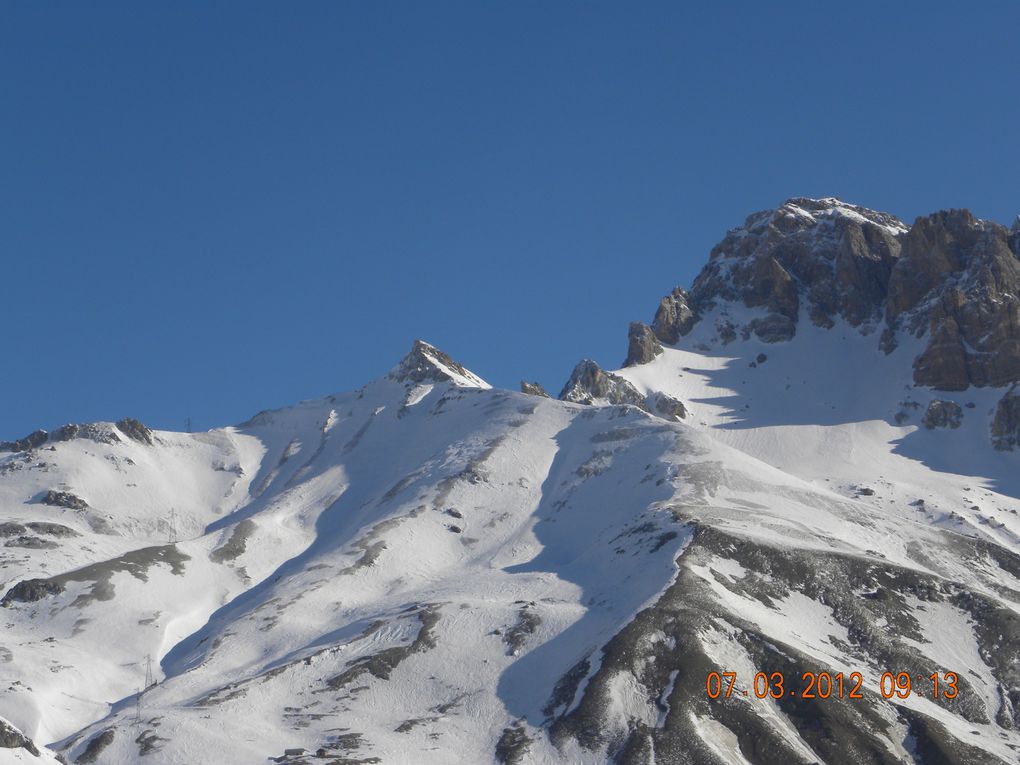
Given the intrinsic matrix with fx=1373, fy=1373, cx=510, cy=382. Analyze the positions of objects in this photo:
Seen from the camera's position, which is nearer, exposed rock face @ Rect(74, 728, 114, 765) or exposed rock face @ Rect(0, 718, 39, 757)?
exposed rock face @ Rect(0, 718, 39, 757)

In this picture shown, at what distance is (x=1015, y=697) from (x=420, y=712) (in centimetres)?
6909

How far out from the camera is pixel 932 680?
159125 mm

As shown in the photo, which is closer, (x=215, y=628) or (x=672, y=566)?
(x=672, y=566)

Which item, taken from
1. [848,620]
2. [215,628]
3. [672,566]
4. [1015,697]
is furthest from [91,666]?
[1015,697]

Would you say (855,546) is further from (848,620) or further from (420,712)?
(420,712)
